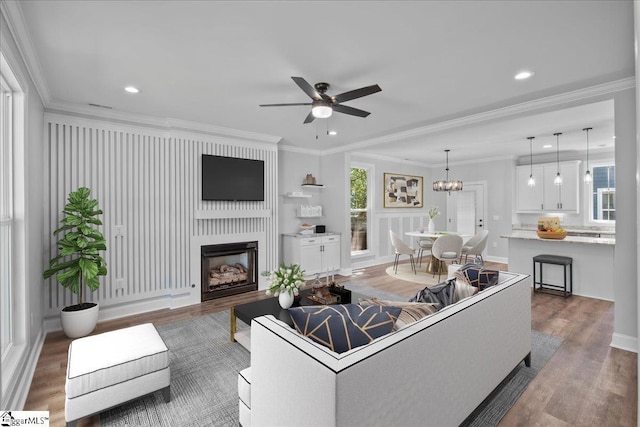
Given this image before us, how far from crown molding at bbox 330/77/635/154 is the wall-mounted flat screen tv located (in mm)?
2060

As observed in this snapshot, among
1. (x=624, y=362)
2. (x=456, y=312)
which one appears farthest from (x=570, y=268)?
(x=456, y=312)

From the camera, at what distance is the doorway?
7715 millimetres

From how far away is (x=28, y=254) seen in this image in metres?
2.58

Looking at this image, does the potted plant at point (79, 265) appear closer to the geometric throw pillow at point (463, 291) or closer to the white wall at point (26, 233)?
the white wall at point (26, 233)

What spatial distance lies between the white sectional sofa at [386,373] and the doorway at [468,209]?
627 cm

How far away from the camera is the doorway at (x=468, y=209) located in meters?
7.71

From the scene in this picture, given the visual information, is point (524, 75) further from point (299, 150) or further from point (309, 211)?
point (309, 211)

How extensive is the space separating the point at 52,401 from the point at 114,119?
3059mm

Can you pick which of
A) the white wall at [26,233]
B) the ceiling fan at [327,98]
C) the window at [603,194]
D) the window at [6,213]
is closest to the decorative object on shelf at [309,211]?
the ceiling fan at [327,98]

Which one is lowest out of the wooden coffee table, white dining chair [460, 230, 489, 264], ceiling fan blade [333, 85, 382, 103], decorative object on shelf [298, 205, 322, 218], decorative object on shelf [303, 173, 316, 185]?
the wooden coffee table

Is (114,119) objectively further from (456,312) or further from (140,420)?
(456,312)

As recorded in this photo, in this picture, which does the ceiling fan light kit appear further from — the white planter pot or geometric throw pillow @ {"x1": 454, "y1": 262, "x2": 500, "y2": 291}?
the white planter pot

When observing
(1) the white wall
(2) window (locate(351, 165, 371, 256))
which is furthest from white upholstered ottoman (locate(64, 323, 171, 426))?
(2) window (locate(351, 165, 371, 256))

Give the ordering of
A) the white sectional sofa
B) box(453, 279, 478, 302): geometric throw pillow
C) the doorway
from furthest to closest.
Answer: the doorway → box(453, 279, 478, 302): geometric throw pillow → the white sectional sofa
